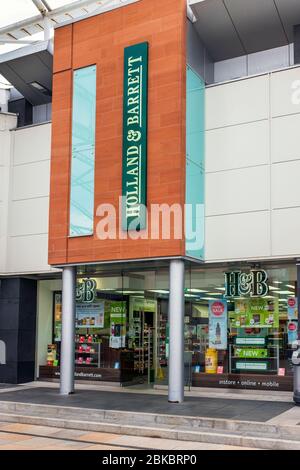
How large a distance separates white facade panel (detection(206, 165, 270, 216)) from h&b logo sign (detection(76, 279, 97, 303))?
513cm

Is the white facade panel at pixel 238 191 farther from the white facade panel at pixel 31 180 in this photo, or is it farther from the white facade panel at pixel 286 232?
the white facade panel at pixel 31 180

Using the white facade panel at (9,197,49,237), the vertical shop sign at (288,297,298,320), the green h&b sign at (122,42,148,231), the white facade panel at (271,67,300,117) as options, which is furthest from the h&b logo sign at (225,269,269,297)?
the white facade panel at (9,197,49,237)

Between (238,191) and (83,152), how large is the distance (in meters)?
4.23

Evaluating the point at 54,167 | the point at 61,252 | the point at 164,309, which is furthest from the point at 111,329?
the point at 54,167

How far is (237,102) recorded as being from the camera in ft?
51.6

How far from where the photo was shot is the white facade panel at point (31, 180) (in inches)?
736

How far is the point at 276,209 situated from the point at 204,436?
6040 millimetres

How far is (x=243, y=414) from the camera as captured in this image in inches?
487

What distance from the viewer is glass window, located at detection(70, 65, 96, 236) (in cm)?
1605

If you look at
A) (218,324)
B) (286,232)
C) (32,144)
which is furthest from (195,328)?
(32,144)

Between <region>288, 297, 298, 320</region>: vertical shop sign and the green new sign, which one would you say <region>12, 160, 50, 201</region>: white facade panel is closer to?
the green new sign

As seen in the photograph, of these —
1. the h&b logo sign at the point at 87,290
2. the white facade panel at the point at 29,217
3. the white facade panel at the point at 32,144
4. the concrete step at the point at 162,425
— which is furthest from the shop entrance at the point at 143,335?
the white facade panel at the point at 32,144

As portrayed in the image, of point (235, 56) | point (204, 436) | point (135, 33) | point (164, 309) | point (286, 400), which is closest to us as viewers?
point (204, 436)

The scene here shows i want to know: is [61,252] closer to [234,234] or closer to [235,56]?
[234,234]
